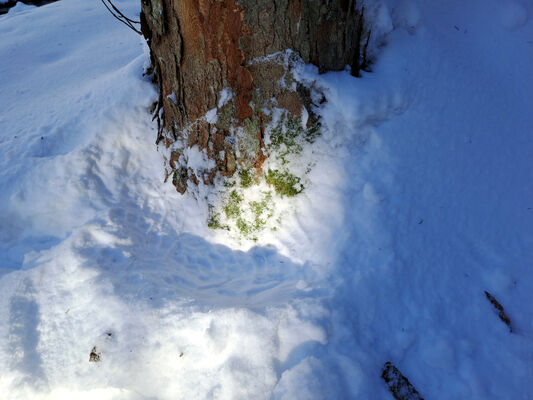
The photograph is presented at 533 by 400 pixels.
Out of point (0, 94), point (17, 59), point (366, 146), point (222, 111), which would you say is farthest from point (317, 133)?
point (17, 59)

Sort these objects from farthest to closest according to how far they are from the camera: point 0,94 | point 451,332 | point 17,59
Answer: point 17,59 → point 0,94 → point 451,332

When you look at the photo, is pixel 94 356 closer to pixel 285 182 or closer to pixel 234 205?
pixel 234 205

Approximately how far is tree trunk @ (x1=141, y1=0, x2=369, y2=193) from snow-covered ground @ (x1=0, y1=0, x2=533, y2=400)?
0.47 ft

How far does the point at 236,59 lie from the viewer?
136 centimetres

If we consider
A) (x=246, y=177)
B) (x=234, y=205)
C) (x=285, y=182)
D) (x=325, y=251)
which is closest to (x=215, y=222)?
(x=234, y=205)

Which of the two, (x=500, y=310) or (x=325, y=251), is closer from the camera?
(x=500, y=310)

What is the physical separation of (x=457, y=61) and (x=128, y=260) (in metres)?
1.91

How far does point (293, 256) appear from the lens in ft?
4.76

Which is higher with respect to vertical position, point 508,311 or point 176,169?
point 176,169

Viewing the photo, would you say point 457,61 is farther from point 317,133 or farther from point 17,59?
point 17,59

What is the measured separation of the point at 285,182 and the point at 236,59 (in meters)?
0.58

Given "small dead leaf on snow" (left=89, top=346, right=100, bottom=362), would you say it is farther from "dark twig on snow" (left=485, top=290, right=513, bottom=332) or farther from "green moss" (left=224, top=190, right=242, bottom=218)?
"dark twig on snow" (left=485, top=290, right=513, bottom=332)

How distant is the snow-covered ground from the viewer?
1126 millimetres

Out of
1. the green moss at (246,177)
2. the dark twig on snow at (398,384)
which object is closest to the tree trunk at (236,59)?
the green moss at (246,177)
